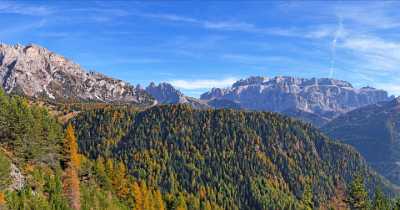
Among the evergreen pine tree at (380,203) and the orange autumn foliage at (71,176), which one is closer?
the orange autumn foliage at (71,176)

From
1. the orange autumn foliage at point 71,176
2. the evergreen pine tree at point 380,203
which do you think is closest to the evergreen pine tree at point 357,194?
the evergreen pine tree at point 380,203

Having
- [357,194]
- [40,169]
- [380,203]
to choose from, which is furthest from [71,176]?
[380,203]

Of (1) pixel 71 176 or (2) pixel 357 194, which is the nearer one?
(1) pixel 71 176

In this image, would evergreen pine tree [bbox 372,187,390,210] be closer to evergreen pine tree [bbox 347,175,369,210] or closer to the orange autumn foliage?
evergreen pine tree [bbox 347,175,369,210]

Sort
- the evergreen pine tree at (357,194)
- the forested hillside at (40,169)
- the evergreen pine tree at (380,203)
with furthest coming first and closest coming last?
the evergreen pine tree at (380,203) < the evergreen pine tree at (357,194) < the forested hillside at (40,169)

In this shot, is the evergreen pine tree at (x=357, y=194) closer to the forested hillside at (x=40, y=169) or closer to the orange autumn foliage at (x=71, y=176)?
the forested hillside at (x=40, y=169)

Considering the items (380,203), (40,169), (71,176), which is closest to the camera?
(40,169)

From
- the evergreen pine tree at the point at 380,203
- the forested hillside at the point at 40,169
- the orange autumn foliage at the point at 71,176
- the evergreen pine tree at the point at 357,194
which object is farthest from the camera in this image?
the evergreen pine tree at the point at 380,203

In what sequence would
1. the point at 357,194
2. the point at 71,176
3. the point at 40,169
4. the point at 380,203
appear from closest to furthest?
the point at 40,169, the point at 71,176, the point at 357,194, the point at 380,203

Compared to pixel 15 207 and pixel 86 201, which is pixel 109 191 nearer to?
pixel 86 201

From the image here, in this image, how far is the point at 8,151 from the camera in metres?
101

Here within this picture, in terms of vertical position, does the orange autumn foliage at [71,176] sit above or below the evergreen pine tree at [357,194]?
above

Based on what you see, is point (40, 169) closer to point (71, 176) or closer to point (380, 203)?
point (71, 176)

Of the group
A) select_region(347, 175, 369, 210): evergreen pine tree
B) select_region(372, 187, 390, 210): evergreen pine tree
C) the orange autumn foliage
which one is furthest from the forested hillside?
select_region(372, 187, 390, 210): evergreen pine tree
